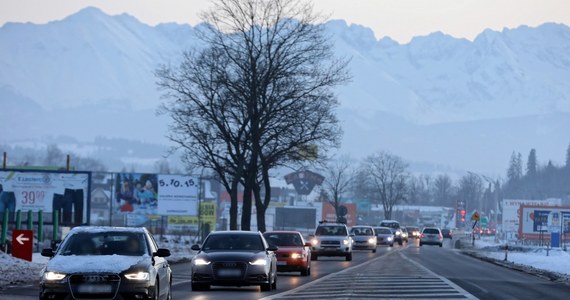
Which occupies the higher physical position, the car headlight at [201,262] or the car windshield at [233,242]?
the car windshield at [233,242]

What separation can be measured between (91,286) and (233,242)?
1108cm

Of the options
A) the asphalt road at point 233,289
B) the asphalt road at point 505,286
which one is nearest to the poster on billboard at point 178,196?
the asphalt road at point 505,286

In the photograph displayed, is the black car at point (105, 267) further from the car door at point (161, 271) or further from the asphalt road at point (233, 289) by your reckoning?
the asphalt road at point (233, 289)

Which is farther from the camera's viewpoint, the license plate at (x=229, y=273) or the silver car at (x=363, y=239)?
the silver car at (x=363, y=239)

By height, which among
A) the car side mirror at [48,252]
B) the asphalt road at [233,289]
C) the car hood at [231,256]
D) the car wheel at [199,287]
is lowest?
the asphalt road at [233,289]

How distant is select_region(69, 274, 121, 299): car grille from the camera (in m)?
20.1

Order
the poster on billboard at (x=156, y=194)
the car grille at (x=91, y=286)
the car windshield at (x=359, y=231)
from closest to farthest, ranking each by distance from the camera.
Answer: the car grille at (x=91, y=286) < the car windshield at (x=359, y=231) < the poster on billboard at (x=156, y=194)

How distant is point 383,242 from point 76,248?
238ft

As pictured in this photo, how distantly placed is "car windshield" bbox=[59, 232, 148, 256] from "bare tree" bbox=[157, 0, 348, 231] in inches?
1727

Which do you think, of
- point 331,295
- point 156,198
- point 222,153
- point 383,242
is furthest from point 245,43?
point 331,295

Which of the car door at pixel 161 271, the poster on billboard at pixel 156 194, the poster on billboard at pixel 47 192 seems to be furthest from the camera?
the poster on billboard at pixel 156 194

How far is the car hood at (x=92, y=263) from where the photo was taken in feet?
66.7

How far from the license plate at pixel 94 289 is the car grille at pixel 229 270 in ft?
31.6

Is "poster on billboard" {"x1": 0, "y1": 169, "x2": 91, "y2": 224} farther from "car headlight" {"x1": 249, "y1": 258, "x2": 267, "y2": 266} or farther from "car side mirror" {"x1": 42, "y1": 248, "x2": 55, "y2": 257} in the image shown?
"car side mirror" {"x1": 42, "y1": 248, "x2": 55, "y2": 257}
